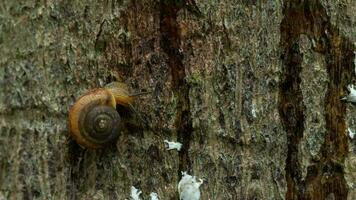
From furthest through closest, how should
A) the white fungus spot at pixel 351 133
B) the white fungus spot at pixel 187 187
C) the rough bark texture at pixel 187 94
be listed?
the white fungus spot at pixel 351 133 → the white fungus spot at pixel 187 187 → the rough bark texture at pixel 187 94

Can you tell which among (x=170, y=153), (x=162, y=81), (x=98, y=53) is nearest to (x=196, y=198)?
(x=170, y=153)

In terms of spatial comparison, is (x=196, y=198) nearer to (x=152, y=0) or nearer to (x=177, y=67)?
(x=177, y=67)

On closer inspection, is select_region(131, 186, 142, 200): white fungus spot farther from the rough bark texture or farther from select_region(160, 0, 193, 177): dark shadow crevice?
select_region(160, 0, 193, 177): dark shadow crevice

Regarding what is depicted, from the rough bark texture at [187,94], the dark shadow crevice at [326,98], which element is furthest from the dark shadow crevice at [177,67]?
the dark shadow crevice at [326,98]

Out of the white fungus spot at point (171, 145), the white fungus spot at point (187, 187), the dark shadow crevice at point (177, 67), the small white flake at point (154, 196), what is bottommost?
the small white flake at point (154, 196)

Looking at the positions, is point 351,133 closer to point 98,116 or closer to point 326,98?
point 326,98

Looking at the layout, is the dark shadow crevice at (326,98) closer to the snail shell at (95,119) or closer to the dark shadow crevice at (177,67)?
the dark shadow crevice at (177,67)

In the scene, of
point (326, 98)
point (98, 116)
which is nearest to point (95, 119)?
point (98, 116)
